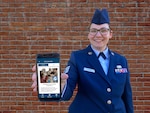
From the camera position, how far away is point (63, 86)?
252 cm

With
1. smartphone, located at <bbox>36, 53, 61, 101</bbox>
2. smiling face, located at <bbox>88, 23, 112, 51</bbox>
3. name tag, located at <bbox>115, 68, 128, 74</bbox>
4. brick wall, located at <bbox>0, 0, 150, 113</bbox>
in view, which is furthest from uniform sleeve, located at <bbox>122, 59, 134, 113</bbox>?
brick wall, located at <bbox>0, 0, 150, 113</bbox>

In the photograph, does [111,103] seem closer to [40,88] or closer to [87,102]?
[87,102]

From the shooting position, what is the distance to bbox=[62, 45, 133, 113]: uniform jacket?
268cm

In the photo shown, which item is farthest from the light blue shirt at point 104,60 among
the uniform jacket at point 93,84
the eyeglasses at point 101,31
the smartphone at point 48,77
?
the smartphone at point 48,77

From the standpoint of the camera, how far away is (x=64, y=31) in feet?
16.7

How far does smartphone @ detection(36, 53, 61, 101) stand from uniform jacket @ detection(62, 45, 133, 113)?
19cm

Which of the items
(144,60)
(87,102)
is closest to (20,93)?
(144,60)

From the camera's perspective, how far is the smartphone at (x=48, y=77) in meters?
2.42

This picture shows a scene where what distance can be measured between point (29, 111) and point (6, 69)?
0.70m

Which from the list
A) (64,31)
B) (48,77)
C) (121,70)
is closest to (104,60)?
(121,70)

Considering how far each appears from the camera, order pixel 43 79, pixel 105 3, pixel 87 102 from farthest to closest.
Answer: pixel 105 3 → pixel 87 102 → pixel 43 79

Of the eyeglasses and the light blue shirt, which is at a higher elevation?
the eyeglasses

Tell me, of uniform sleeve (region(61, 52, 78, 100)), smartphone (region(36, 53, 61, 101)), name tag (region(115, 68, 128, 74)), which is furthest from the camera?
name tag (region(115, 68, 128, 74))

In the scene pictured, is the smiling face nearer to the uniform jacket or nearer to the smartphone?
the uniform jacket
